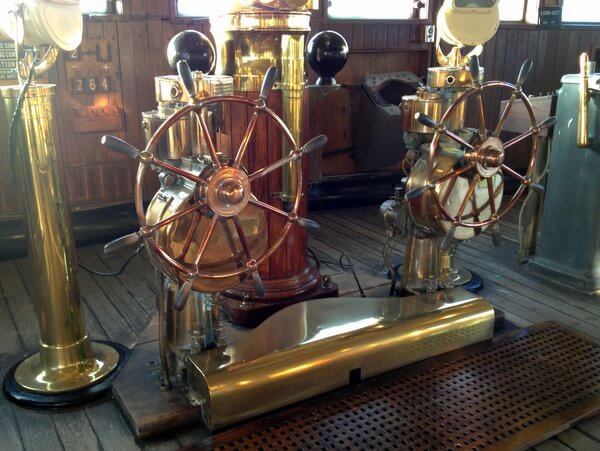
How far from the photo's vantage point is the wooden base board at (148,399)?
1734 millimetres

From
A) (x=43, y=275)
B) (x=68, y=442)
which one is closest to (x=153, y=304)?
(x=43, y=275)

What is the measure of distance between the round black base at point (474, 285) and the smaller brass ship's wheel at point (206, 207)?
4.50 feet

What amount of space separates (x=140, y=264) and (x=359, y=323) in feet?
5.13

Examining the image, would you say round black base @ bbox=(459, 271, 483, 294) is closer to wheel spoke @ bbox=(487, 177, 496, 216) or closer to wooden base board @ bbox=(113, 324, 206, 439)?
wheel spoke @ bbox=(487, 177, 496, 216)

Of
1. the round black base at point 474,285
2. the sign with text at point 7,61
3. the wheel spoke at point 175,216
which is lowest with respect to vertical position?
the round black base at point 474,285

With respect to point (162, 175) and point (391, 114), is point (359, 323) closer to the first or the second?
→ point (162, 175)

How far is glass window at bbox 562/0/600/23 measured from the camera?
202 inches

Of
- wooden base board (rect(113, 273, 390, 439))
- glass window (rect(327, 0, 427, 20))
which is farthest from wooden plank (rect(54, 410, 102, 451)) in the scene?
glass window (rect(327, 0, 427, 20))

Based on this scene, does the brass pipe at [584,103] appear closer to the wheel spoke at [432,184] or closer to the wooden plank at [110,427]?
the wheel spoke at [432,184]

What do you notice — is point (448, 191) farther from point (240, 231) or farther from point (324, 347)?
point (240, 231)

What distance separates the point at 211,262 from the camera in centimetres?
166

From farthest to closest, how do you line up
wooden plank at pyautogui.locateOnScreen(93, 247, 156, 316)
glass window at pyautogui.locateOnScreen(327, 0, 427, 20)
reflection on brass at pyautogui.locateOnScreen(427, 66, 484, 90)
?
glass window at pyautogui.locateOnScreen(327, 0, 427, 20) < wooden plank at pyautogui.locateOnScreen(93, 247, 156, 316) < reflection on brass at pyautogui.locateOnScreen(427, 66, 484, 90)

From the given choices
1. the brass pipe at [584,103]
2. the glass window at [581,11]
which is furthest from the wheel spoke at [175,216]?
the glass window at [581,11]

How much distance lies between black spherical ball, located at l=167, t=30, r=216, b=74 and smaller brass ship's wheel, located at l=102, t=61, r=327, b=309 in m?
0.55
